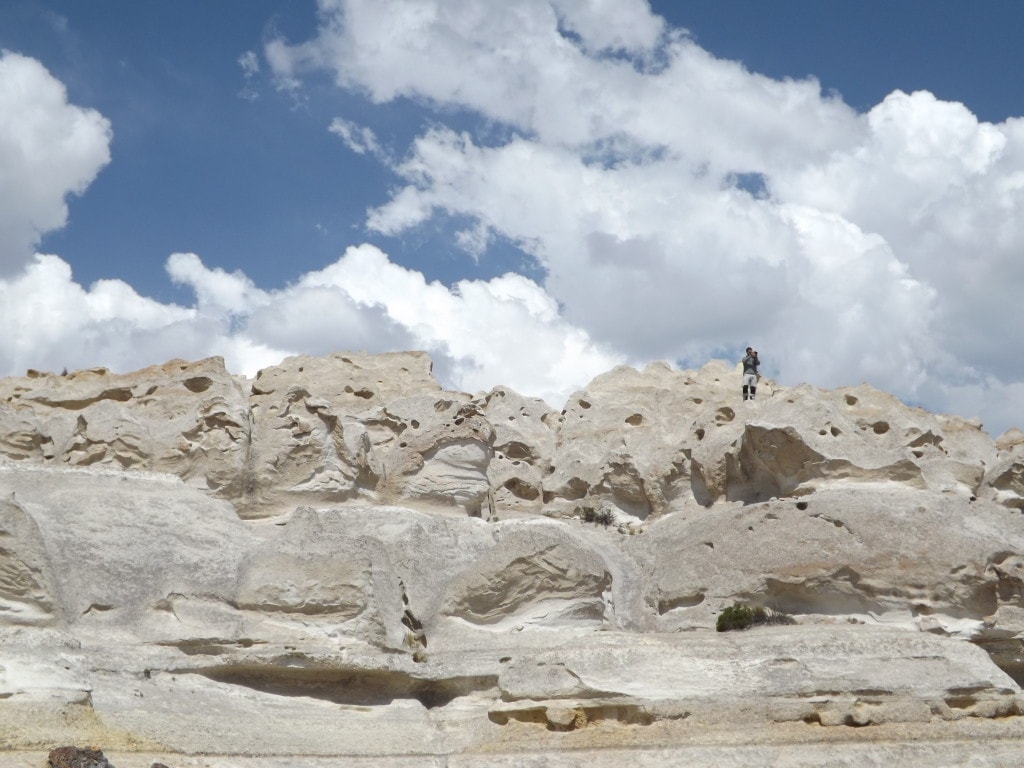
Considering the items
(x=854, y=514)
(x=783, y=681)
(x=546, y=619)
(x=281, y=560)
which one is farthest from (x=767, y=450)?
(x=281, y=560)

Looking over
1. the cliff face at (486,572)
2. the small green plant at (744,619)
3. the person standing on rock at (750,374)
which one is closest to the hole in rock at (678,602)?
the cliff face at (486,572)

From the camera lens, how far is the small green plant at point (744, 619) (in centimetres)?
2061

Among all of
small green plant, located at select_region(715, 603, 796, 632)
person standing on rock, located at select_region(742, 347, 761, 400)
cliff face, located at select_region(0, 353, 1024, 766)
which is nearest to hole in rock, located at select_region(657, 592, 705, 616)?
cliff face, located at select_region(0, 353, 1024, 766)

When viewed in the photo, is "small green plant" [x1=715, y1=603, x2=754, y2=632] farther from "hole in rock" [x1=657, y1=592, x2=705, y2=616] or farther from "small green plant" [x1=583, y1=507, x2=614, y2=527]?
"small green plant" [x1=583, y1=507, x2=614, y2=527]

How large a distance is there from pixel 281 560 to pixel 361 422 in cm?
732

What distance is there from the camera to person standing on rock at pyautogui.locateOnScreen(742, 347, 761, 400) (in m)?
29.6

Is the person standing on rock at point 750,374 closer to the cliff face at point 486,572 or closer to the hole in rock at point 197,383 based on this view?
the cliff face at point 486,572

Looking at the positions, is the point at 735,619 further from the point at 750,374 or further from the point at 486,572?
the point at 750,374

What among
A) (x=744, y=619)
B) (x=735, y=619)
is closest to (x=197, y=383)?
(x=735, y=619)

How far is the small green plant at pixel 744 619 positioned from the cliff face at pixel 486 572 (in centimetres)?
43

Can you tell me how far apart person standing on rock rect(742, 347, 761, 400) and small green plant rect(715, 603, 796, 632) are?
29.8 ft

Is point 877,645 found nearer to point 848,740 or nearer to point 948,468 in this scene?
point 848,740

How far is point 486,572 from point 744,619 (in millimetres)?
3929

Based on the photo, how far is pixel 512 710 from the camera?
1772cm
